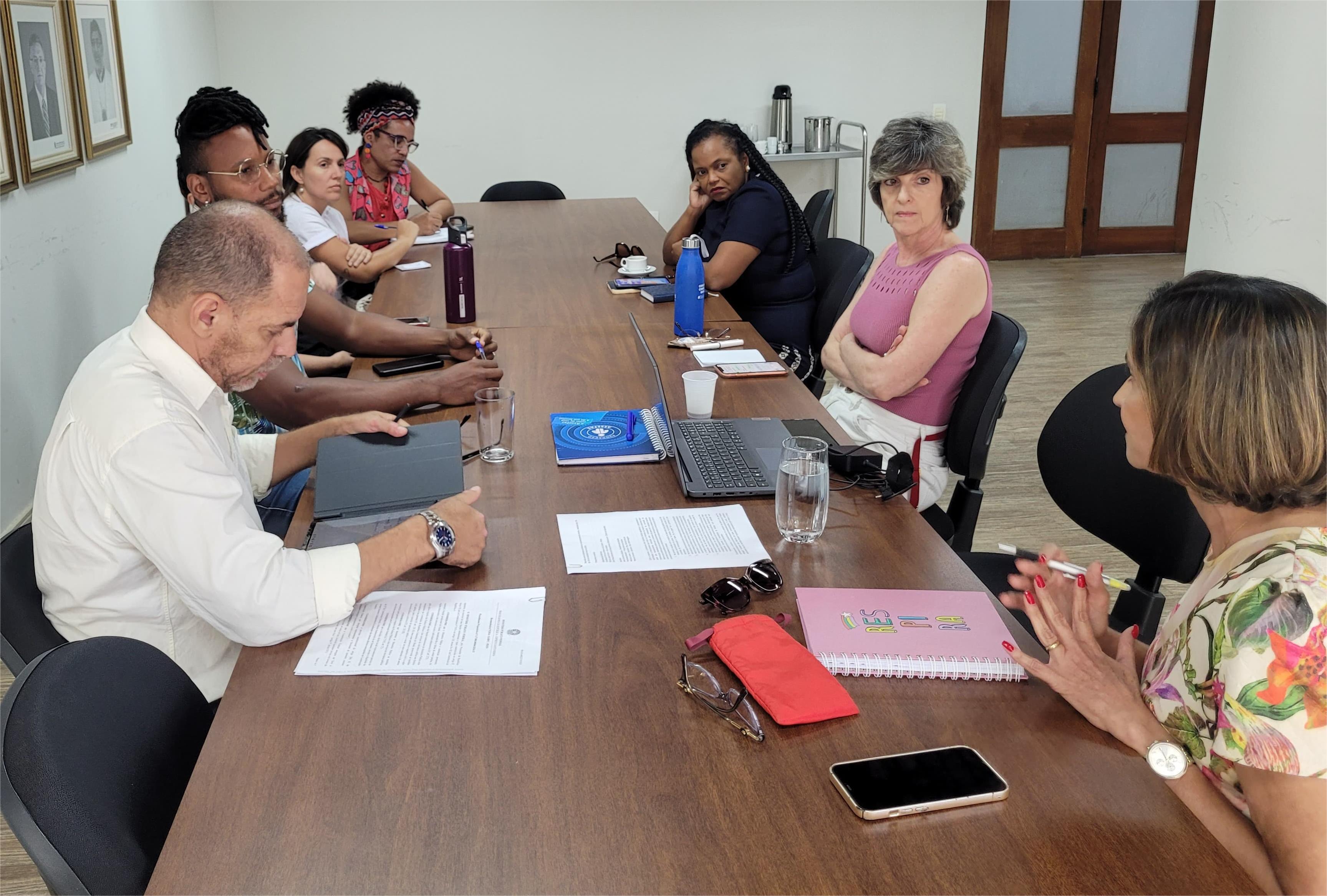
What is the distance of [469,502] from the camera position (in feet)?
5.55

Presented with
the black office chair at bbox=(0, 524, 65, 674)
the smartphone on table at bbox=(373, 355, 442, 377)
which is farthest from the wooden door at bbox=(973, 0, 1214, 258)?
the black office chair at bbox=(0, 524, 65, 674)

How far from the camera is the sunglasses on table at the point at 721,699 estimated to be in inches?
47.4

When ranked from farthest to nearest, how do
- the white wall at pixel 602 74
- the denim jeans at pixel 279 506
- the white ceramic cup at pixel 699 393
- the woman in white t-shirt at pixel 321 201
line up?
the white wall at pixel 602 74, the woman in white t-shirt at pixel 321 201, the denim jeans at pixel 279 506, the white ceramic cup at pixel 699 393

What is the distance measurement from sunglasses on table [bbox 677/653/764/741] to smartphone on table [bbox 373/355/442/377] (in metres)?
1.48

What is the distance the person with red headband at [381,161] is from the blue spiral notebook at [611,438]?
254 cm

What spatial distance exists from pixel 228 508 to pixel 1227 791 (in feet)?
4.17

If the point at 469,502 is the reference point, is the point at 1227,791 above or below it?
below

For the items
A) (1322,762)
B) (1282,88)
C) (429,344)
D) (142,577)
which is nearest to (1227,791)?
(1322,762)

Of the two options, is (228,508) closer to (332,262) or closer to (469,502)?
(469,502)

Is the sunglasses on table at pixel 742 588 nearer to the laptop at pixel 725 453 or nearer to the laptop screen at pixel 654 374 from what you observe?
the laptop at pixel 725 453

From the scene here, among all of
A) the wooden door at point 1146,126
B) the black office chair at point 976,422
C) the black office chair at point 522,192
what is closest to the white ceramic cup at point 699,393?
the black office chair at point 976,422

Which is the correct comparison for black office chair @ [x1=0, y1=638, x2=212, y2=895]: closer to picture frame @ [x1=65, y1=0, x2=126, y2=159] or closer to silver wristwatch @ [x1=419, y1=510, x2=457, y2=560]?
silver wristwatch @ [x1=419, y1=510, x2=457, y2=560]

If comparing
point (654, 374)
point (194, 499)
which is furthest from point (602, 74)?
point (194, 499)

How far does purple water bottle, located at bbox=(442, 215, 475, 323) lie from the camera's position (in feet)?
9.71
